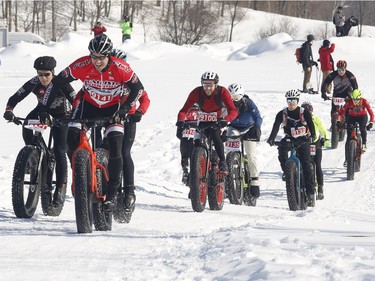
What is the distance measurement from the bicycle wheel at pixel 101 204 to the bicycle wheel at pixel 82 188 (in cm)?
18

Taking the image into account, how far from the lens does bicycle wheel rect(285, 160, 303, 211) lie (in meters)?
12.1

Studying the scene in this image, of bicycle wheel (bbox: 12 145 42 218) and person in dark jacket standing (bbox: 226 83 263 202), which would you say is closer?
bicycle wheel (bbox: 12 145 42 218)

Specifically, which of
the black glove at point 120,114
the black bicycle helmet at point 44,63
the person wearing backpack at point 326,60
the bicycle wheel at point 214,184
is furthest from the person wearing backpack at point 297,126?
the person wearing backpack at point 326,60

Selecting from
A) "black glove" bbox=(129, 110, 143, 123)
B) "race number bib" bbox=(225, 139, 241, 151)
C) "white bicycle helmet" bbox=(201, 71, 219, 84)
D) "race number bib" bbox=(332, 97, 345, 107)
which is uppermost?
"white bicycle helmet" bbox=(201, 71, 219, 84)

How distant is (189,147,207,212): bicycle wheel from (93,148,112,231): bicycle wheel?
2.26 meters

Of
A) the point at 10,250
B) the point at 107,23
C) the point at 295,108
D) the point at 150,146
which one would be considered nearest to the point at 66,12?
the point at 107,23

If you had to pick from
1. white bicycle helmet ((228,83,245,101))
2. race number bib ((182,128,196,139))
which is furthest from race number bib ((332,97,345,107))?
race number bib ((182,128,196,139))

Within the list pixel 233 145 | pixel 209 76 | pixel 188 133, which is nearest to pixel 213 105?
pixel 209 76

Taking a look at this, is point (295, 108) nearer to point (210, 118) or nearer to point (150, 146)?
point (210, 118)

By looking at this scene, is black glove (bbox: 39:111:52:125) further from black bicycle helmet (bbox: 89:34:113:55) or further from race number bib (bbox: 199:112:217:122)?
race number bib (bbox: 199:112:217:122)

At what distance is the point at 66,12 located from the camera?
78.3 m

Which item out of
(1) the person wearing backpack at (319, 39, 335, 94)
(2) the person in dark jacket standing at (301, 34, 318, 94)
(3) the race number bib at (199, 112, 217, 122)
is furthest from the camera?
(2) the person in dark jacket standing at (301, 34, 318, 94)

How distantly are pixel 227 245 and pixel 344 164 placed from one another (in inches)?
421

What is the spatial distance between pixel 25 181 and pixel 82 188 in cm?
162
